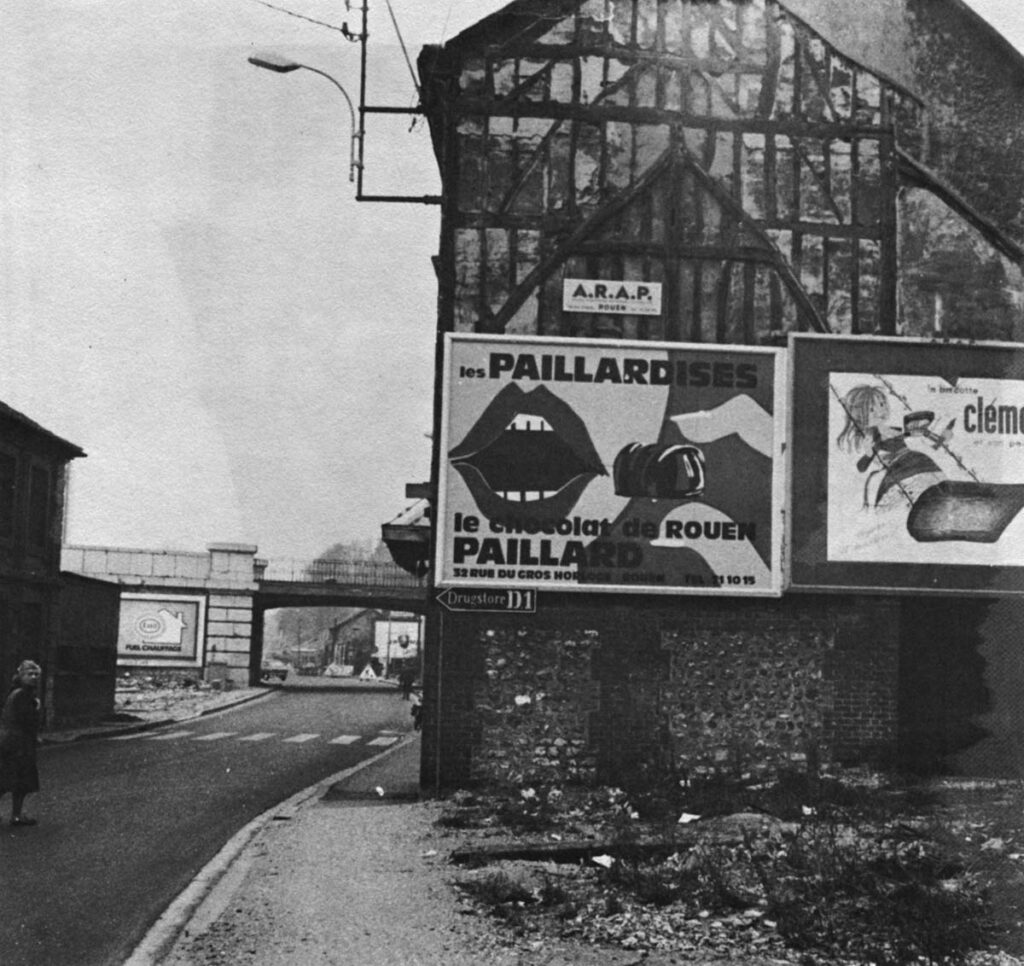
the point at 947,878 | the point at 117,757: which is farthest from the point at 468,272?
the point at 117,757

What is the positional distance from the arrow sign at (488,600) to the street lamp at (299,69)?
5.59m

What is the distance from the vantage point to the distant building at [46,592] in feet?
89.7

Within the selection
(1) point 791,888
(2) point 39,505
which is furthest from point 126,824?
(2) point 39,505

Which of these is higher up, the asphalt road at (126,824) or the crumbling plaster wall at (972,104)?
the crumbling plaster wall at (972,104)

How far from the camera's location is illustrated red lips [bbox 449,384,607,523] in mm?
15273

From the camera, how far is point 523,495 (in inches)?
602

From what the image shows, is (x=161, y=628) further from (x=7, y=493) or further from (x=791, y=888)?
(x=791, y=888)

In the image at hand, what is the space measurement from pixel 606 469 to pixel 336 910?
7746 millimetres

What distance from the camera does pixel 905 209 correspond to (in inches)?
653

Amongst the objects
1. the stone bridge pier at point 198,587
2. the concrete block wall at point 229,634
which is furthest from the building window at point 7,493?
the concrete block wall at point 229,634

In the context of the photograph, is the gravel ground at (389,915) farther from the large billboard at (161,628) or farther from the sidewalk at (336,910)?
the large billboard at (161,628)

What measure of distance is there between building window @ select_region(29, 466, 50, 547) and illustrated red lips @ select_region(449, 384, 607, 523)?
16841 millimetres

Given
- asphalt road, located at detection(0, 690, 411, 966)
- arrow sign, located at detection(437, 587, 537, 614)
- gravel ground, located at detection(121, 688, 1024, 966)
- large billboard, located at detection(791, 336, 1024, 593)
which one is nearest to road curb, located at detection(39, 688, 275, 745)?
asphalt road, located at detection(0, 690, 411, 966)

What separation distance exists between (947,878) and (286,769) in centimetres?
1422
